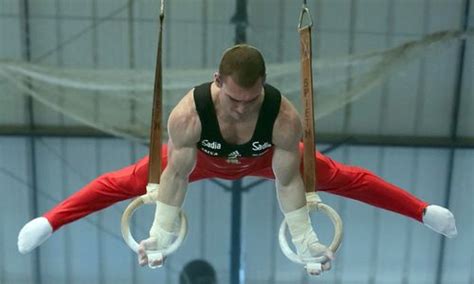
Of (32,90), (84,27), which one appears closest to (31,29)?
(84,27)

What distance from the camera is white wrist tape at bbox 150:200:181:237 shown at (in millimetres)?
2830

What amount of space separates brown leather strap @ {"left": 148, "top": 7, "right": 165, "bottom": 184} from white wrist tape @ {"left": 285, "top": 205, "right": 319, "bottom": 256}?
1.69ft

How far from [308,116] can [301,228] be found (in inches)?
16.4

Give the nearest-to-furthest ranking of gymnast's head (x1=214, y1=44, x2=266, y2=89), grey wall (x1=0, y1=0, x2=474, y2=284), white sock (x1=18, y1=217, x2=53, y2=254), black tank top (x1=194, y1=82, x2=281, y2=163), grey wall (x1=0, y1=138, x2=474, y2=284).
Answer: gymnast's head (x1=214, y1=44, x2=266, y2=89) → black tank top (x1=194, y1=82, x2=281, y2=163) → white sock (x1=18, y1=217, x2=53, y2=254) → grey wall (x1=0, y1=0, x2=474, y2=284) → grey wall (x1=0, y1=138, x2=474, y2=284)

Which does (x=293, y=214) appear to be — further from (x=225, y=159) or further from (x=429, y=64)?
(x=429, y=64)

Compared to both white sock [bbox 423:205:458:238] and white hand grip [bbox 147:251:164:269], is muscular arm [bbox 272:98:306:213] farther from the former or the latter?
white sock [bbox 423:205:458:238]

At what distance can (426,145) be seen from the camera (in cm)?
632

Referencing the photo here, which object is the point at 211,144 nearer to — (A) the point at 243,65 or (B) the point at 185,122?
(B) the point at 185,122

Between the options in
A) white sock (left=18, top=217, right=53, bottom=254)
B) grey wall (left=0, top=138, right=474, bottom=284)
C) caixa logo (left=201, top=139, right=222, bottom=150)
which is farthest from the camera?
grey wall (left=0, top=138, right=474, bottom=284)

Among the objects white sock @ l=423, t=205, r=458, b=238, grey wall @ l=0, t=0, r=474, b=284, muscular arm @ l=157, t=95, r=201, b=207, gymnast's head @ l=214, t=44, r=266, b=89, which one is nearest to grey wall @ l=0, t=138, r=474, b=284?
grey wall @ l=0, t=0, r=474, b=284

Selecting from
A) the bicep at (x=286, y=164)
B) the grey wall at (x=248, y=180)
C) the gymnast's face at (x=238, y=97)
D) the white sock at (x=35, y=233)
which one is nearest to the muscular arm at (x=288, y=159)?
the bicep at (x=286, y=164)

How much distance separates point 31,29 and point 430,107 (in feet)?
10.6

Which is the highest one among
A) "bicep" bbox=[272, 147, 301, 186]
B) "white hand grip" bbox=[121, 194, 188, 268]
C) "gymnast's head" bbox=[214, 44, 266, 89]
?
"gymnast's head" bbox=[214, 44, 266, 89]

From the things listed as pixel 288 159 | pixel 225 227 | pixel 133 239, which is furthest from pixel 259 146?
pixel 225 227
